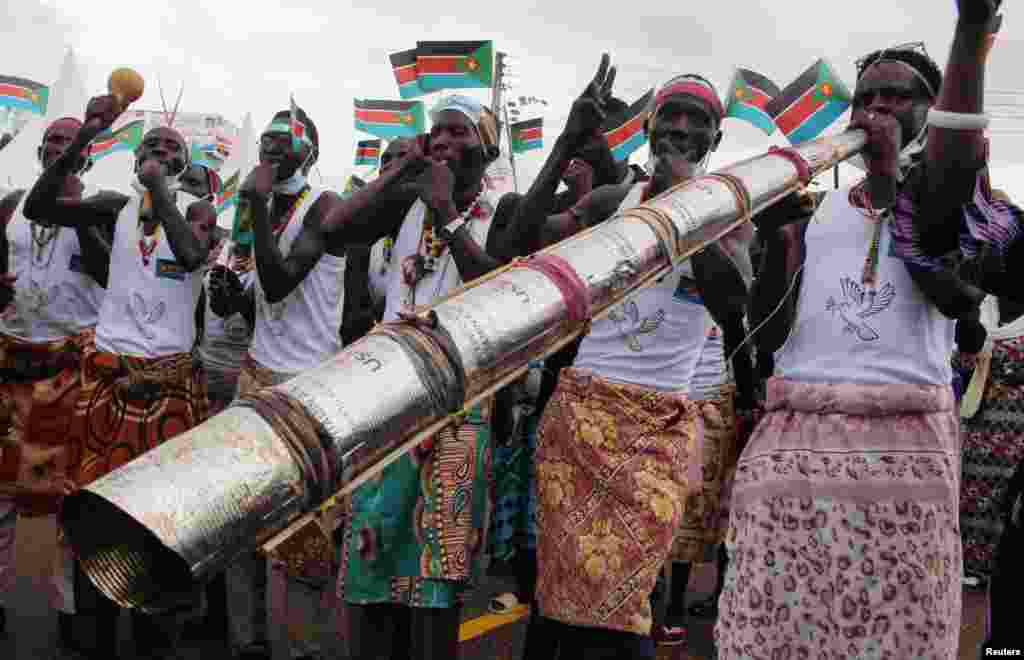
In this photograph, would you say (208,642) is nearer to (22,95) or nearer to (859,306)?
(859,306)

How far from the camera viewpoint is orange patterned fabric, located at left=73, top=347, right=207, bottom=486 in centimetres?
362

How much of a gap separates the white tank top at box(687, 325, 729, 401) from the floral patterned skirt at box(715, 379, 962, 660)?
219 centimetres

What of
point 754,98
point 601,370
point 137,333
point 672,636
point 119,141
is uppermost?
point 754,98

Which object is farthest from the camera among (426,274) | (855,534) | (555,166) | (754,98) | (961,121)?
(754,98)

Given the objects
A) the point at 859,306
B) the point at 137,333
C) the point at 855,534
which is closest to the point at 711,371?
the point at 859,306

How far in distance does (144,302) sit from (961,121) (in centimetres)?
318

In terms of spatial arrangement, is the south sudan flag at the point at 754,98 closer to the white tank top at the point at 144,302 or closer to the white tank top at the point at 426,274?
the white tank top at the point at 426,274

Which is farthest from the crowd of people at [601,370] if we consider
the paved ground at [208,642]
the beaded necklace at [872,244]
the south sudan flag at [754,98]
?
the south sudan flag at [754,98]

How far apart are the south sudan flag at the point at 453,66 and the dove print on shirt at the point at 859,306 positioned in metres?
3.79

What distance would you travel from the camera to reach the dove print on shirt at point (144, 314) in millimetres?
3762

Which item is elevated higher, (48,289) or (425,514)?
(48,289)

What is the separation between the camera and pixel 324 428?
1071 millimetres

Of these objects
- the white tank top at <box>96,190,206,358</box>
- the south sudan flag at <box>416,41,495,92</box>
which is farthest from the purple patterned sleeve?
the south sudan flag at <box>416,41,495,92</box>

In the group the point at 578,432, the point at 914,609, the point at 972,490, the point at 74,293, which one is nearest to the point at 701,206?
the point at 914,609
